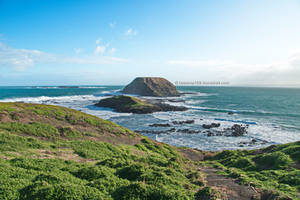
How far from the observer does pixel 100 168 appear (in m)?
10.2

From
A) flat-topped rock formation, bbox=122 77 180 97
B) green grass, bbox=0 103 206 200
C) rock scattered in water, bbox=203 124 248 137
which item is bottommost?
rock scattered in water, bbox=203 124 248 137

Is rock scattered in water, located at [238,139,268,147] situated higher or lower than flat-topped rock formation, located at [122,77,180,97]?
lower

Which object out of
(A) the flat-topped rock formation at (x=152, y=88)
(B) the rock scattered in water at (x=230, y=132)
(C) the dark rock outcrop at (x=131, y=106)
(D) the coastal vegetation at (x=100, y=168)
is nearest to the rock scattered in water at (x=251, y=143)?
(B) the rock scattered in water at (x=230, y=132)

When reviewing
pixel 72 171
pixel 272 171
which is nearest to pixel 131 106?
pixel 272 171

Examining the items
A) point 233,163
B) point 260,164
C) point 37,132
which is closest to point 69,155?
point 37,132

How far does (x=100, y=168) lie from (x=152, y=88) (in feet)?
431

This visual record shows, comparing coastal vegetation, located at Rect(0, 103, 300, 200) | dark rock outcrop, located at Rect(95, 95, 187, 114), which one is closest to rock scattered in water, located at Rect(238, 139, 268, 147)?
coastal vegetation, located at Rect(0, 103, 300, 200)

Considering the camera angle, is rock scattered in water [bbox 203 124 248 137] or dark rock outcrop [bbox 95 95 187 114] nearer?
rock scattered in water [bbox 203 124 248 137]

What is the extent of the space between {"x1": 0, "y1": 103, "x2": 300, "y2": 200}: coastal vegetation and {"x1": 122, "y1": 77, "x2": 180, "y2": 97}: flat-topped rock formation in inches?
4363

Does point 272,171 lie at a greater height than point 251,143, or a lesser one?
greater

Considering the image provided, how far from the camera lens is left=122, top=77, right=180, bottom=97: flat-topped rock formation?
137 meters

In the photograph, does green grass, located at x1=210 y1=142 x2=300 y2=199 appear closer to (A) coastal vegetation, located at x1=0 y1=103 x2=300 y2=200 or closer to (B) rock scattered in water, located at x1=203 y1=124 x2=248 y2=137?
(A) coastal vegetation, located at x1=0 y1=103 x2=300 y2=200

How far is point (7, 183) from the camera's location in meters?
6.48

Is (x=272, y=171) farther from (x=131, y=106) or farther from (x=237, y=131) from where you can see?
(x=131, y=106)
